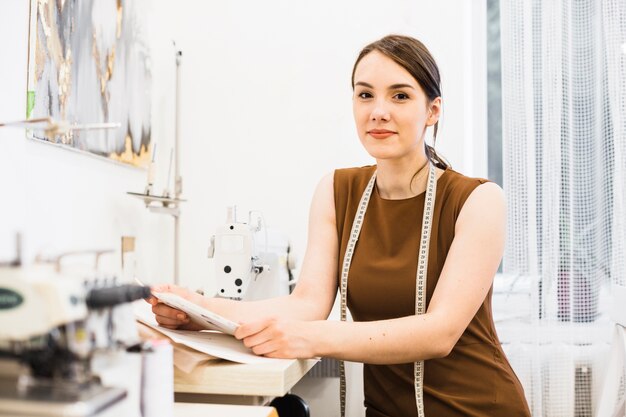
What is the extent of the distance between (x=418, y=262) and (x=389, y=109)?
0.37 meters

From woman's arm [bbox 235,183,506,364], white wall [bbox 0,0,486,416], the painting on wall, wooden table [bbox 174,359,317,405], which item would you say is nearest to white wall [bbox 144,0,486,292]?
white wall [bbox 0,0,486,416]

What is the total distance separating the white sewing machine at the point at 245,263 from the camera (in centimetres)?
164

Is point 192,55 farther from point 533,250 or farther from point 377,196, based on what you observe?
point 533,250

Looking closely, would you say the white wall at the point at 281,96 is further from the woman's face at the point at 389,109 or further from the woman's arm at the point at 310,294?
the woman's face at the point at 389,109

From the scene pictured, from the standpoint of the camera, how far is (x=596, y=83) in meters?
2.38

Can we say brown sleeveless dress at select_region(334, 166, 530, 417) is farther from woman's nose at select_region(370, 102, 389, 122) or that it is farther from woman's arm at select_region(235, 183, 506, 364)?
woman's nose at select_region(370, 102, 389, 122)

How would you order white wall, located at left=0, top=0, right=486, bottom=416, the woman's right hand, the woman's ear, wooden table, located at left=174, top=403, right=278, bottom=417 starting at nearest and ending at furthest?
1. wooden table, located at left=174, top=403, right=278, bottom=417
2. the woman's right hand
3. the woman's ear
4. white wall, located at left=0, top=0, right=486, bottom=416

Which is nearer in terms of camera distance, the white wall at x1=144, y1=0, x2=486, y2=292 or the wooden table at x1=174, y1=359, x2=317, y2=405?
the wooden table at x1=174, y1=359, x2=317, y2=405

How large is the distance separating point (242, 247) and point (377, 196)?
15.3 inches

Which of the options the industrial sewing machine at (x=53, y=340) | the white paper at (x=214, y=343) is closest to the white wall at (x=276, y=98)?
the white paper at (x=214, y=343)

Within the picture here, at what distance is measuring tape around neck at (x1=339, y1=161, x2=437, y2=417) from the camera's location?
1.37m

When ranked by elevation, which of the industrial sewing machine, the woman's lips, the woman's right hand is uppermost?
the woman's lips

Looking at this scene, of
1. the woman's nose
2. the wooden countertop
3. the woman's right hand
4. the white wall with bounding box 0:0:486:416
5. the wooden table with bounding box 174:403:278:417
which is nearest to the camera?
the wooden table with bounding box 174:403:278:417

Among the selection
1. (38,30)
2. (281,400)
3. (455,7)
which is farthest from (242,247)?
(455,7)
